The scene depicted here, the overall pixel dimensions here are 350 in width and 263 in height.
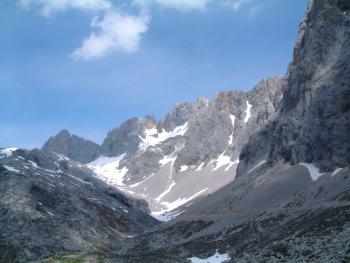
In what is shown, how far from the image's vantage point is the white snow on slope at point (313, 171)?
10212cm

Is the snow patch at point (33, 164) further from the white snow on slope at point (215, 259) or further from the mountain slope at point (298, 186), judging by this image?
the white snow on slope at point (215, 259)

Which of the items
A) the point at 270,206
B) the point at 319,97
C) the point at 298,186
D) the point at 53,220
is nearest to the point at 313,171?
the point at 298,186

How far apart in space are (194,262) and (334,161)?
145 feet

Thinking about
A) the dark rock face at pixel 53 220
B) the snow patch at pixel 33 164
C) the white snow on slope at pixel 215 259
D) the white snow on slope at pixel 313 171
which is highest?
the snow patch at pixel 33 164

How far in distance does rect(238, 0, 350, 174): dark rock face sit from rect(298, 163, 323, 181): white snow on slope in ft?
3.99

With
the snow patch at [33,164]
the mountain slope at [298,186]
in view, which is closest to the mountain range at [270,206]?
the mountain slope at [298,186]

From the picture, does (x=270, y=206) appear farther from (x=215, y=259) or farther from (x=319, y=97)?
(x=319, y=97)

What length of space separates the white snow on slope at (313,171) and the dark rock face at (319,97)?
3.99 feet

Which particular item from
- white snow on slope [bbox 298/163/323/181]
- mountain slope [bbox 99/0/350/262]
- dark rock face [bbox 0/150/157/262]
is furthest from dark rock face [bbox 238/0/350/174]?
dark rock face [bbox 0/150/157/262]

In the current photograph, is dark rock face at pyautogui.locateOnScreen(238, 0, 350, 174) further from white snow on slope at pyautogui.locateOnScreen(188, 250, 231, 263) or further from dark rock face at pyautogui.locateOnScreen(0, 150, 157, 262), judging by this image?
dark rock face at pyautogui.locateOnScreen(0, 150, 157, 262)

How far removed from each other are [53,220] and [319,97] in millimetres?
66658

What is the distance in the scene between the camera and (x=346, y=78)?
104500 millimetres

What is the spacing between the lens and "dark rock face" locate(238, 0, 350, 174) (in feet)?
343

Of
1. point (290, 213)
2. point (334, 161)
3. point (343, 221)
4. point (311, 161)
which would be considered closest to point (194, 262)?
point (290, 213)
